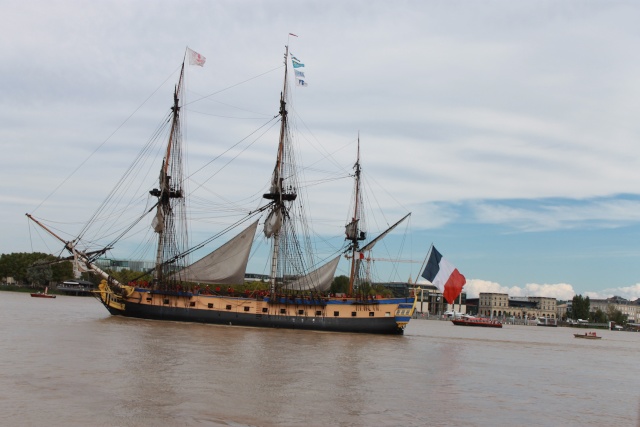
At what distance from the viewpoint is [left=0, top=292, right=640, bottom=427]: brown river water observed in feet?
63.8

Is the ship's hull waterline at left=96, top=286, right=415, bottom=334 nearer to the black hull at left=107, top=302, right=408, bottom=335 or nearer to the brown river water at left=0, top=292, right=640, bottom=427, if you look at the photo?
the black hull at left=107, top=302, right=408, bottom=335

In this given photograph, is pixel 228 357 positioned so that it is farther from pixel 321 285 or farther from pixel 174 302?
pixel 321 285

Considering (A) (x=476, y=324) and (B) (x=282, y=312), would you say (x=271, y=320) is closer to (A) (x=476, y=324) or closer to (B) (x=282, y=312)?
(B) (x=282, y=312)

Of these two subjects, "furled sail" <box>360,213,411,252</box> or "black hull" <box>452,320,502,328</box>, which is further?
"black hull" <box>452,320,502,328</box>

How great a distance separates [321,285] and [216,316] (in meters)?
12.1

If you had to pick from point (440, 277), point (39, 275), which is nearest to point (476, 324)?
point (440, 277)

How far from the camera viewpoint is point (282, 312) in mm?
60531

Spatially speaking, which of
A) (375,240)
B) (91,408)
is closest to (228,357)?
(91,408)

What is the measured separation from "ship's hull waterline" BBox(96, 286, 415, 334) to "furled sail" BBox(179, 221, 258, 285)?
4.12 m

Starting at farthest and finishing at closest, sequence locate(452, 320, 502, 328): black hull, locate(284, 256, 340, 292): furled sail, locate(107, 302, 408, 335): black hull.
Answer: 1. locate(452, 320, 502, 328): black hull
2. locate(284, 256, 340, 292): furled sail
3. locate(107, 302, 408, 335): black hull

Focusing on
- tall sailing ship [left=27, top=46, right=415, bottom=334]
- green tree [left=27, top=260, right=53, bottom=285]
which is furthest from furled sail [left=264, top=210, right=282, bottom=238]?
green tree [left=27, top=260, right=53, bottom=285]

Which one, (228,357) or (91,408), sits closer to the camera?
(91,408)

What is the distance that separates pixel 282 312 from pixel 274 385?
1397 inches

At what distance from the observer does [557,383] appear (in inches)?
1314
